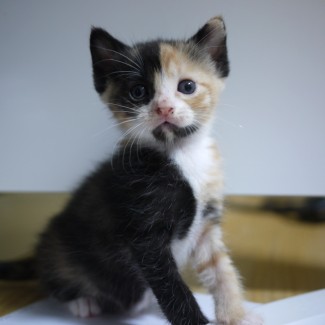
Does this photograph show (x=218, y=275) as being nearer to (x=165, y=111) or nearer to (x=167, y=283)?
(x=167, y=283)

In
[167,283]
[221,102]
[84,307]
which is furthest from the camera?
[221,102]

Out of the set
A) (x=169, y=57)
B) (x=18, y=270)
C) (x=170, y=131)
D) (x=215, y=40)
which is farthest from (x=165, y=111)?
(x=18, y=270)

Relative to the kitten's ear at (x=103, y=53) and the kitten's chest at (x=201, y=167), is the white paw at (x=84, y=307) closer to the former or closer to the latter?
the kitten's chest at (x=201, y=167)

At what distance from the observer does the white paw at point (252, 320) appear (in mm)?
1013

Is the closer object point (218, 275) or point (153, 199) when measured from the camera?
point (153, 199)

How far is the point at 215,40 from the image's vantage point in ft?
3.71

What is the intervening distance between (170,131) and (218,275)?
1.38 feet

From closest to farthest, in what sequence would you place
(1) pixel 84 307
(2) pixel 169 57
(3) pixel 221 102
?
1. (2) pixel 169 57
2. (1) pixel 84 307
3. (3) pixel 221 102

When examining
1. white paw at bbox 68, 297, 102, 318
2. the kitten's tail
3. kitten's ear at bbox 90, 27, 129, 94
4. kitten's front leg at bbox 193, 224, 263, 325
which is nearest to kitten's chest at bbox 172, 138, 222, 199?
kitten's front leg at bbox 193, 224, 263, 325

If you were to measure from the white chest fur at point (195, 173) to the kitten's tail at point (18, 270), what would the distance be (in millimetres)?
592

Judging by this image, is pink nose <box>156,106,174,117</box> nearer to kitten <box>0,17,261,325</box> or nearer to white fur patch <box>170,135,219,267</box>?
kitten <box>0,17,261,325</box>

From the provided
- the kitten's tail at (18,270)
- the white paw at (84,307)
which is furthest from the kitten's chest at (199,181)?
the kitten's tail at (18,270)

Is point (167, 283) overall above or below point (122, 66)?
below

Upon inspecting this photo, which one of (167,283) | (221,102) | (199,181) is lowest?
(167,283)
